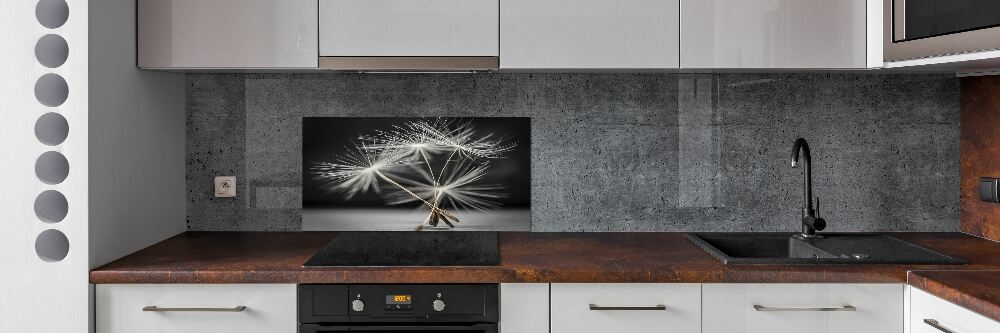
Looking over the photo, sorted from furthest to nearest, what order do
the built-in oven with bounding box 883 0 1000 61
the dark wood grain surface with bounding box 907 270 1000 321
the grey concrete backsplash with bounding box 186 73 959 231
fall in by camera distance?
the grey concrete backsplash with bounding box 186 73 959 231
the built-in oven with bounding box 883 0 1000 61
the dark wood grain surface with bounding box 907 270 1000 321

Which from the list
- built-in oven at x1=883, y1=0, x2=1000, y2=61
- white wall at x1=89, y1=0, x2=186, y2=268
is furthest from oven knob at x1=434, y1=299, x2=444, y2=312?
built-in oven at x1=883, y1=0, x2=1000, y2=61

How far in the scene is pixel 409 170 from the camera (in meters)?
2.54

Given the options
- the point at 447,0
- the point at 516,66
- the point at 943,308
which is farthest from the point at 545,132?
the point at 943,308

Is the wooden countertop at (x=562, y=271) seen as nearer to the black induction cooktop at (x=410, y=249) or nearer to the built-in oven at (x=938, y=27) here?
the black induction cooktop at (x=410, y=249)

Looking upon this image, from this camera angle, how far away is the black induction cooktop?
1938mm

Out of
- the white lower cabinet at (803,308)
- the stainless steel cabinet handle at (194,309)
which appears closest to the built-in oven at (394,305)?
the stainless steel cabinet handle at (194,309)

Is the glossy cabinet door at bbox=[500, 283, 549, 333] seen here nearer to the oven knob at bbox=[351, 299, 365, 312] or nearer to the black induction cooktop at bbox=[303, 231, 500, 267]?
the black induction cooktop at bbox=[303, 231, 500, 267]

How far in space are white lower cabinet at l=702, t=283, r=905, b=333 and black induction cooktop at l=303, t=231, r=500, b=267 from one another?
593mm

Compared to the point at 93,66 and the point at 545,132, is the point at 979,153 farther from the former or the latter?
the point at 93,66

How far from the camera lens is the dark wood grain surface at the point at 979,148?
2316 millimetres

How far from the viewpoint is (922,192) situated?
2518 millimetres
